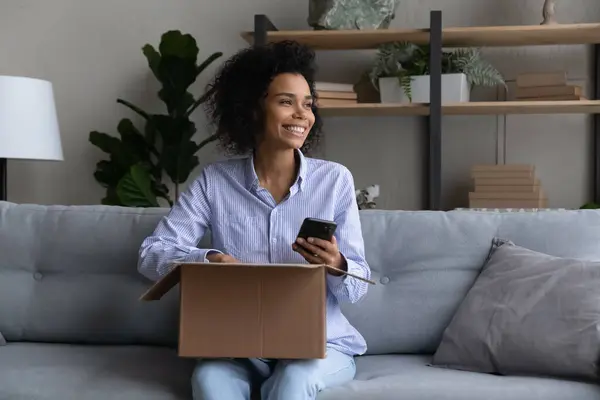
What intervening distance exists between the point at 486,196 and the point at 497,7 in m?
0.85

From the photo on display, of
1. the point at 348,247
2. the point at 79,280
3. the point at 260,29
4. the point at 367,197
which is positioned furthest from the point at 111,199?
the point at 348,247

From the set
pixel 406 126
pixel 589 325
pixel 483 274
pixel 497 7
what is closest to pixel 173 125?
pixel 406 126

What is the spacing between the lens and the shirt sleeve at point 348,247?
1765 mm

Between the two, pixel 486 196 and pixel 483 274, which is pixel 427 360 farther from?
pixel 486 196

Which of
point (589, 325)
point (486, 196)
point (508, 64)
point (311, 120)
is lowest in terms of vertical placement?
point (589, 325)

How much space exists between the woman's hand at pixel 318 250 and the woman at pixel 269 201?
25mm

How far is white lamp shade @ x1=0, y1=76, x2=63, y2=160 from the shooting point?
294cm

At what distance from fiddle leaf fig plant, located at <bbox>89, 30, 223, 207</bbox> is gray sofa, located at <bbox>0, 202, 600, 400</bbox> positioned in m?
0.98

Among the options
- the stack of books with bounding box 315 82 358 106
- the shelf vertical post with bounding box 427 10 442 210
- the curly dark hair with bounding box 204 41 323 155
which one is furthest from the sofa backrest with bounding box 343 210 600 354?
the stack of books with bounding box 315 82 358 106

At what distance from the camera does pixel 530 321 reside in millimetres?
1820

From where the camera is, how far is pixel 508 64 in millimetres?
3391

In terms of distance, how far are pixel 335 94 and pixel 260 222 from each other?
1366 millimetres

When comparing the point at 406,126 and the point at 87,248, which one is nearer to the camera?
the point at 87,248

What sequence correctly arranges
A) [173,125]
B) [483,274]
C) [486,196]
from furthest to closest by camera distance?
1. [173,125]
2. [486,196]
3. [483,274]
